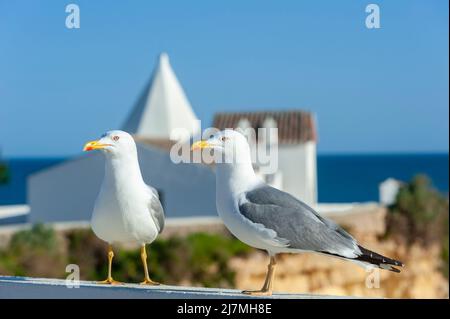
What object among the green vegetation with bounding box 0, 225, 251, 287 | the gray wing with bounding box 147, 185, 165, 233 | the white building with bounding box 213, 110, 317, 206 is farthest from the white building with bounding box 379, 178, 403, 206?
the gray wing with bounding box 147, 185, 165, 233

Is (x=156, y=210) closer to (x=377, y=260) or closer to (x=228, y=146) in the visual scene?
(x=228, y=146)

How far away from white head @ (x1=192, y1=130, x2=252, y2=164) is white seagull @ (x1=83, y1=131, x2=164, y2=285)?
0.42 meters

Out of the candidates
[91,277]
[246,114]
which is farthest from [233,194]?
[246,114]

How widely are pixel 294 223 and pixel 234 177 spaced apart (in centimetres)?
36

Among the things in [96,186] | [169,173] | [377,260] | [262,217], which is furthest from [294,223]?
[96,186]

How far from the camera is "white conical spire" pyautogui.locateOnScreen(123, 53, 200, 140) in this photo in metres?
25.8

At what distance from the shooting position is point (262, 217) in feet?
12.2

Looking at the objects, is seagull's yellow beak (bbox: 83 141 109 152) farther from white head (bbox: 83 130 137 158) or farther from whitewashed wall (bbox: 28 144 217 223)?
whitewashed wall (bbox: 28 144 217 223)

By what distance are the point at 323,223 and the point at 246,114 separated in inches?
881

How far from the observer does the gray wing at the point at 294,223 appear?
12.2 ft

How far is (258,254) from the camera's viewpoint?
15344 mm

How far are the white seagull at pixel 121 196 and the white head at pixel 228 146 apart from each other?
1.37ft
